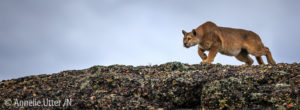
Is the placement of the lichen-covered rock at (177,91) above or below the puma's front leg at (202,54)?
below

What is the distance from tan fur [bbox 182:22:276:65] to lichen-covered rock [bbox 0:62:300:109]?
5.96 m

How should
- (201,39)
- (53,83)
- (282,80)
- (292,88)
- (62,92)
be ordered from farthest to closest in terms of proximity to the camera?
(201,39), (53,83), (62,92), (282,80), (292,88)

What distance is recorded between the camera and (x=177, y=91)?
848 centimetres

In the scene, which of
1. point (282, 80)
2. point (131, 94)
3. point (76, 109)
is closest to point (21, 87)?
point (76, 109)

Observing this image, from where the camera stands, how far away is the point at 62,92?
9.18 meters

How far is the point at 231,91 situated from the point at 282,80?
1555 millimetres

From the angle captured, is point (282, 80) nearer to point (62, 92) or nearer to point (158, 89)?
point (158, 89)

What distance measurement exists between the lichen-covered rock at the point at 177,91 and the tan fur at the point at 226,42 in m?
5.96

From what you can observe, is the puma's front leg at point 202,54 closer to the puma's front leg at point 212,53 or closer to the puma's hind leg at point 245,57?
the puma's front leg at point 212,53

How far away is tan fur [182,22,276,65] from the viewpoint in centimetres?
1574

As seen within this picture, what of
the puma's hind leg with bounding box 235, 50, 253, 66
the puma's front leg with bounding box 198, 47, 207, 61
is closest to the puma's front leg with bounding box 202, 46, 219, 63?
the puma's front leg with bounding box 198, 47, 207, 61

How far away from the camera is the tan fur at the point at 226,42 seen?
1574cm

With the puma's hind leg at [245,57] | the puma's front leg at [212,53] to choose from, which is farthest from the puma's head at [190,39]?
the puma's hind leg at [245,57]

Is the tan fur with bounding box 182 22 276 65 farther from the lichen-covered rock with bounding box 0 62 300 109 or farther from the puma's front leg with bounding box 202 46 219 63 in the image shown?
the lichen-covered rock with bounding box 0 62 300 109
